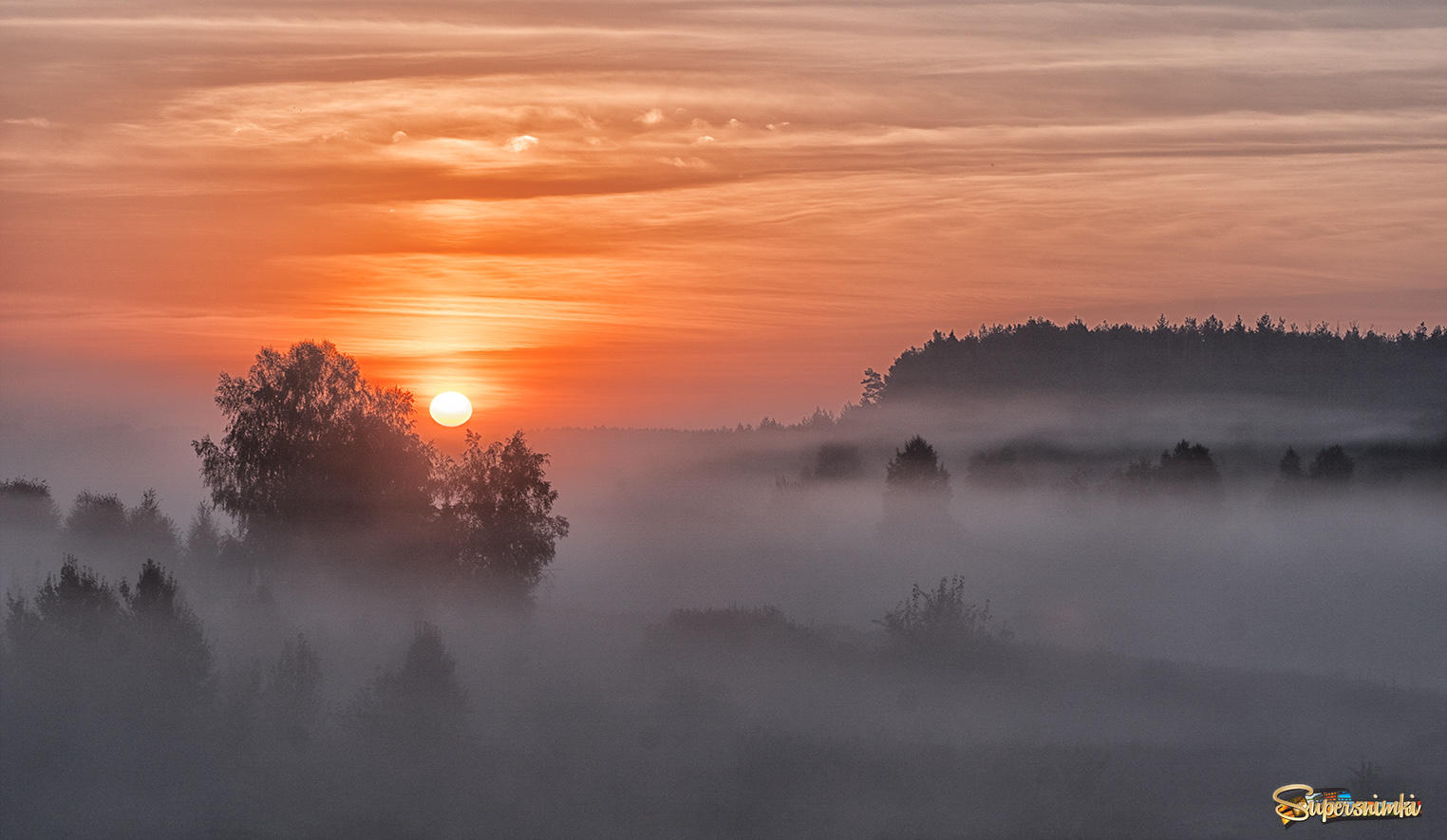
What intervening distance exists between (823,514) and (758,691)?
101 m

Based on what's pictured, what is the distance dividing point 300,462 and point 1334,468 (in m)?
89.0

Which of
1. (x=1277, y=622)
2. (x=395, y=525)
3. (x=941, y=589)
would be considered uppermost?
(x=395, y=525)

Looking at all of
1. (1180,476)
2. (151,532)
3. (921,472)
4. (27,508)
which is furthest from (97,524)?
(1180,476)

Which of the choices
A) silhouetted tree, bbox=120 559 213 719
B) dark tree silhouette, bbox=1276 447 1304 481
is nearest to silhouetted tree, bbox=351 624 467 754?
silhouetted tree, bbox=120 559 213 719

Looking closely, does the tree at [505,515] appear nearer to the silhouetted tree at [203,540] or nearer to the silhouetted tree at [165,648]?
the silhouetted tree at [165,648]

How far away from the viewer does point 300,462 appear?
76.9 meters

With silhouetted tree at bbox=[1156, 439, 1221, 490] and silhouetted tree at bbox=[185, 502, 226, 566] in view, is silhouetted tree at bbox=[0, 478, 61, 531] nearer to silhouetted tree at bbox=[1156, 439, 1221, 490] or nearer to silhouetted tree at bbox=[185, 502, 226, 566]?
silhouetted tree at bbox=[185, 502, 226, 566]

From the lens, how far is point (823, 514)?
17925 cm

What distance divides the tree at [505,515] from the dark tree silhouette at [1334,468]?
79.7m

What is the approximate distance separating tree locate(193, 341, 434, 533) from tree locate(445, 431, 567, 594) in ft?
9.01

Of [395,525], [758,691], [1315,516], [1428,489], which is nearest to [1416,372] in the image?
[1428,489]

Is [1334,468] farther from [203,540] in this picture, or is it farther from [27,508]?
[27,508]

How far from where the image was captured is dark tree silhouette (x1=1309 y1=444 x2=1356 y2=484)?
131125 mm

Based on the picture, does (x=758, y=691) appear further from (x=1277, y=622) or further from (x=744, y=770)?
(x=1277, y=622)
